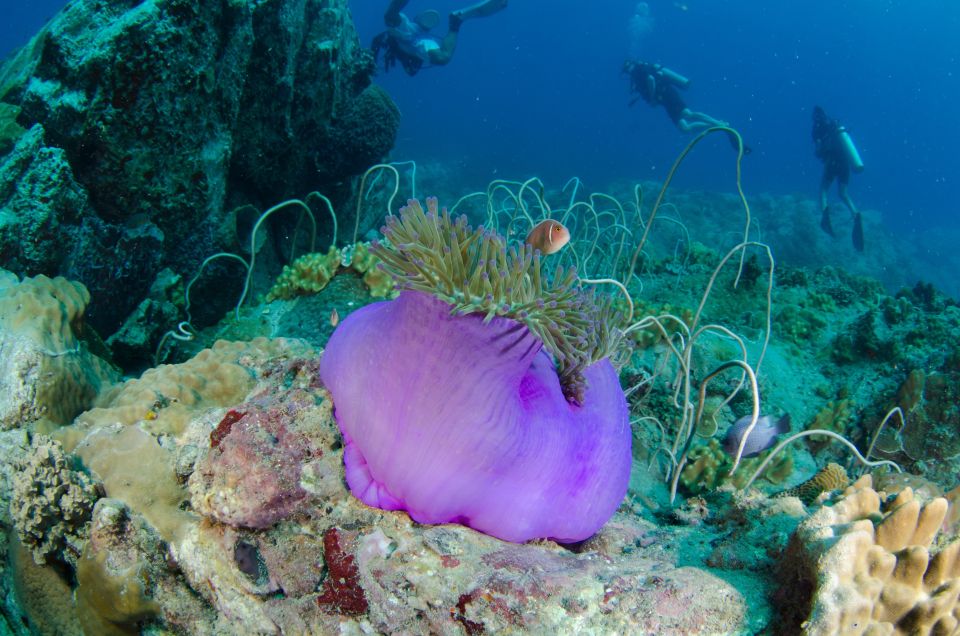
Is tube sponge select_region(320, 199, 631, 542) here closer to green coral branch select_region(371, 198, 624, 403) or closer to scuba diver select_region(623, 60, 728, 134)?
green coral branch select_region(371, 198, 624, 403)

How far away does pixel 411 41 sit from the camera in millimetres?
12320

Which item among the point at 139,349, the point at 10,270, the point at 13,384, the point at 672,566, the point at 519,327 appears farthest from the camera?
the point at 139,349

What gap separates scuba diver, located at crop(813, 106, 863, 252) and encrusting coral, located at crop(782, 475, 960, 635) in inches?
673

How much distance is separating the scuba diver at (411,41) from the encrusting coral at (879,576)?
37.9 feet

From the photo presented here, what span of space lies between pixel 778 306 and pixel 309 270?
19.0 feet

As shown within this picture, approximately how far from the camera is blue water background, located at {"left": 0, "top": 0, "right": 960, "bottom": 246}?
62.0 meters

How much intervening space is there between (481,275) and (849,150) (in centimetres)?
1758

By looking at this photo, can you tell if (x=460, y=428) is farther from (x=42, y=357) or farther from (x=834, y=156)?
(x=834, y=156)

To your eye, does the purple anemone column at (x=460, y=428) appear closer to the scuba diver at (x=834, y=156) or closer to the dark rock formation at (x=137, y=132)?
the dark rock formation at (x=137, y=132)

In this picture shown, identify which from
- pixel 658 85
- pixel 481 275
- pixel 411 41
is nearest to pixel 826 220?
pixel 658 85

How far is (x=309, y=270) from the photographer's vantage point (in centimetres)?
429

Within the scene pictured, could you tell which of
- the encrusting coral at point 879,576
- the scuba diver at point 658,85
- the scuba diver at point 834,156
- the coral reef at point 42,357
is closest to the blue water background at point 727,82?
the scuba diver at point 658,85

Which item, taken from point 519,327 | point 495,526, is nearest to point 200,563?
point 495,526

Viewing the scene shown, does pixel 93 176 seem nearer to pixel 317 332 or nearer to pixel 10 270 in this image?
pixel 10 270
